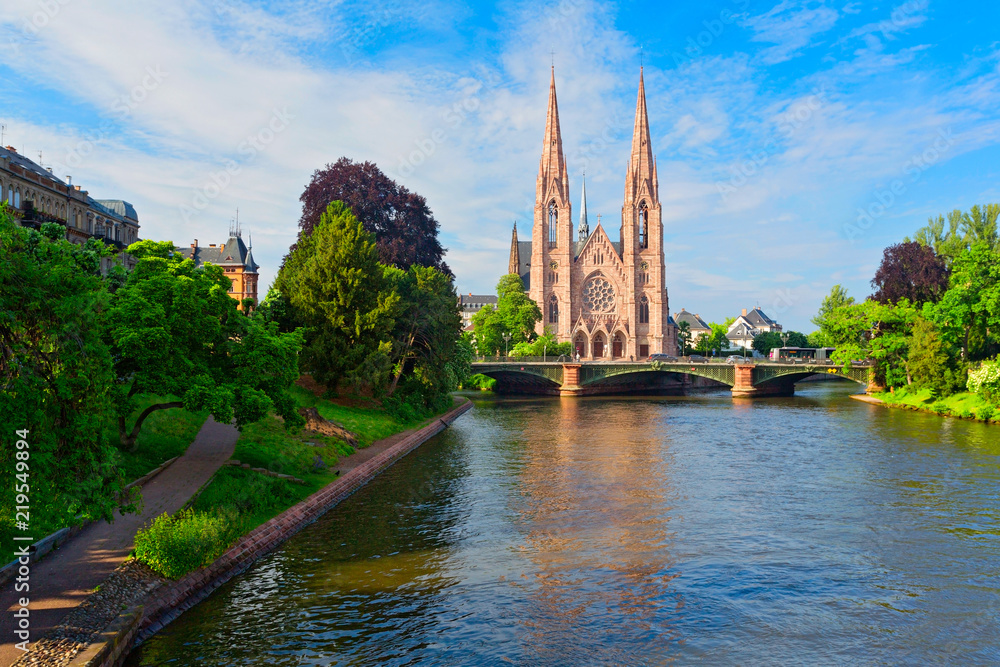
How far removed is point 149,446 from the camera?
2373cm

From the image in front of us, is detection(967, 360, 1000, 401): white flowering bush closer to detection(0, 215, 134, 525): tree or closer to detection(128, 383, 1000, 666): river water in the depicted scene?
detection(128, 383, 1000, 666): river water

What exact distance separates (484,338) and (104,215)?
54093mm

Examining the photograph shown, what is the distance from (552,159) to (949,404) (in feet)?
272

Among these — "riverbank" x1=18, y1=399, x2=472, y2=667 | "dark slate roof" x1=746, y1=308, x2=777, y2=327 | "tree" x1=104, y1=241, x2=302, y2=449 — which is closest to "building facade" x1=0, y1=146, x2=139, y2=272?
"tree" x1=104, y1=241, x2=302, y2=449

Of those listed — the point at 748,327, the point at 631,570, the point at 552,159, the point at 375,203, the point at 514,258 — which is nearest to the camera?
the point at 631,570

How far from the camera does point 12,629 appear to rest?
1195cm

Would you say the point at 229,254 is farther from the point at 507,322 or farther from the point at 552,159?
the point at 552,159

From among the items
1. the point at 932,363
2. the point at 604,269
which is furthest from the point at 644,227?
the point at 932,363

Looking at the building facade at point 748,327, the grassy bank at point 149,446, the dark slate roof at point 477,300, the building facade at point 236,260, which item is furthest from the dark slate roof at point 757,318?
the grassy bank at point 149,446

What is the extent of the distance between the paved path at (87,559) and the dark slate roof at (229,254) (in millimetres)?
76237

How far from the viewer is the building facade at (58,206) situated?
47031 millimetres

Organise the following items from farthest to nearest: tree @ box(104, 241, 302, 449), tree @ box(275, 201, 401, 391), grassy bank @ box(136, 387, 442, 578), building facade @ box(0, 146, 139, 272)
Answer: building facade @ box(0, 146, 139, 272) < tree @ box(275, 201, 401, 391) < tree @ box(104, 241, 302, 449) < grassy bank @ box(136, 387, 442, 578)

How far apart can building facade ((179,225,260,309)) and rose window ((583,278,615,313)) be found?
56.6 meters

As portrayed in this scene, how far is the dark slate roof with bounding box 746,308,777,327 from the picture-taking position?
190 m
